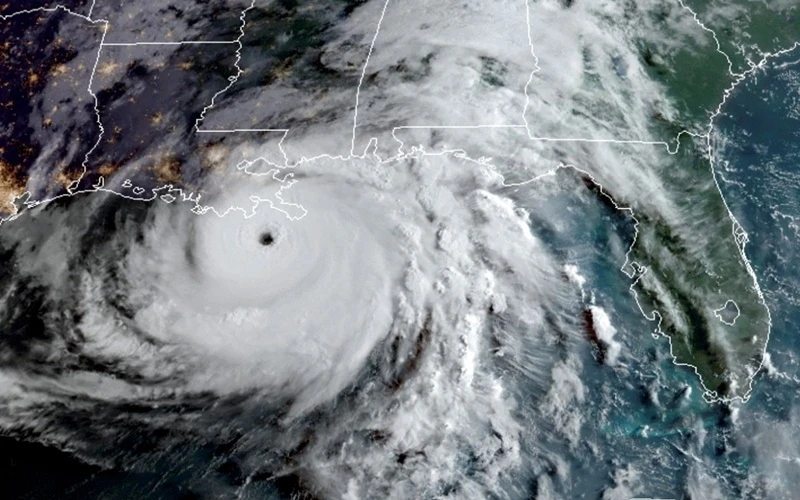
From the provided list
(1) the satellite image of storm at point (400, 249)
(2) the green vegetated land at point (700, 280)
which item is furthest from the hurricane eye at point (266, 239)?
(2) the green vegetated land at point (700, 280)

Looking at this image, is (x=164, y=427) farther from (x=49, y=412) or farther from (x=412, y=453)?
(x=412, y=453)

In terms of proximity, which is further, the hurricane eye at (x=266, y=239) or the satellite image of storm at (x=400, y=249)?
the hurricane eye at (x=266, y=239)

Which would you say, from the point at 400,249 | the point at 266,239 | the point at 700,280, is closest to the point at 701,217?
the point at 700,280

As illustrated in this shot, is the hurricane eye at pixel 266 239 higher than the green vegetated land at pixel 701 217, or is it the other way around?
the green vegetated land at pixel 701 217

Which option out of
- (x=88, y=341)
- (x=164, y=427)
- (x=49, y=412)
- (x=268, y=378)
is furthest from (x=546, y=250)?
(x=49, y=412)

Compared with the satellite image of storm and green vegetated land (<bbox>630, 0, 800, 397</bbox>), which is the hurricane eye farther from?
green vegetated land (<bbox>630, 0, 800, 397</bbox>)

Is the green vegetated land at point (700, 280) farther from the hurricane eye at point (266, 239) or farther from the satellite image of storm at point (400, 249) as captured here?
the hurricane eye at point (266, 239)

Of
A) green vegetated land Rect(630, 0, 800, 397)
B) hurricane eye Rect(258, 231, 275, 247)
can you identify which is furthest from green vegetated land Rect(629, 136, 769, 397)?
hurricane eye Rect(258, 231, 275, 247)

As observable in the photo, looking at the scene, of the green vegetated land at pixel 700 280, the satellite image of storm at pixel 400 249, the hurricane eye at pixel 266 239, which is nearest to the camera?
the satellite image of storm at pixel 400 249
